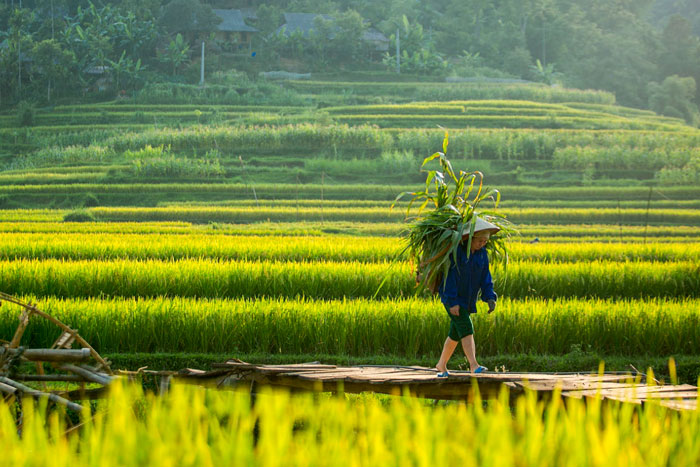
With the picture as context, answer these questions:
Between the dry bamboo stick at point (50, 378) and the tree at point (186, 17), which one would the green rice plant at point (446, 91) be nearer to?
the tree at point (186, 17)

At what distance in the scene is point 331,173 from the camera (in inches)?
832

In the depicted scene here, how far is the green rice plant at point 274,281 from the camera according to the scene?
6.28 m

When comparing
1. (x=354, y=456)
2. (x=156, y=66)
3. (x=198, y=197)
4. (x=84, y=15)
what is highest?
(x=84, y=15)

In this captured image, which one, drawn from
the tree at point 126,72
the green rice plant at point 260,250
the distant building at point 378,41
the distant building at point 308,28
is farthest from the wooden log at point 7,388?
the distant building at point 378,41

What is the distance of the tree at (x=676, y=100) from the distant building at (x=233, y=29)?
64.2 ft

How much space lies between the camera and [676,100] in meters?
33.9

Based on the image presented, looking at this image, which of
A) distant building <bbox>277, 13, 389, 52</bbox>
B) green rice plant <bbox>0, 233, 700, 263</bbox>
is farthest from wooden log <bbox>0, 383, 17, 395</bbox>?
distant building <bbox>277, 13, 389, 52</bbox>

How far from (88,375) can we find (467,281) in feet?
5.88

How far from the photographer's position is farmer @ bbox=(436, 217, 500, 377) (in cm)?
344

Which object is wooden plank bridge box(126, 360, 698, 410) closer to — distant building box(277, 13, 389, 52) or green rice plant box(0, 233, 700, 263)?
green rice plant box(0, 233, 700, 263)

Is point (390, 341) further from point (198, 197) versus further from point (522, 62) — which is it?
point (522, 62)

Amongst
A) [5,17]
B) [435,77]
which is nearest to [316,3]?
[435,77]

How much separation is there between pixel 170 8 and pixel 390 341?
2859 centimetres

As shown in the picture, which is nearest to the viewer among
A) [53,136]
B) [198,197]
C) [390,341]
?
[390,341]
